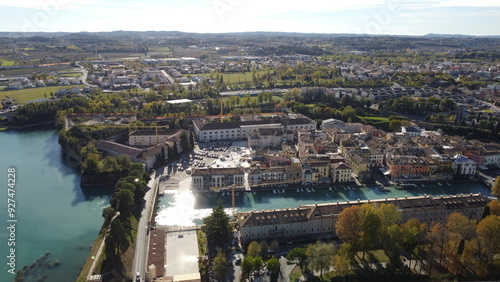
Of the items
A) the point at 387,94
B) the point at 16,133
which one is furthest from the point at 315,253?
the point at 387,94

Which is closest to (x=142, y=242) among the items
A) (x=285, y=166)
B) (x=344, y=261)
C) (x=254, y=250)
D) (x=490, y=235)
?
(x=254, y=250)

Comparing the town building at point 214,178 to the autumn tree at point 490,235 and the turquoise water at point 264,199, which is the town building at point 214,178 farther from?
the autumn tree at point 490,235

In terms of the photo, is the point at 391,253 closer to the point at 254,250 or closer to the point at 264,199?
the point at 254,250

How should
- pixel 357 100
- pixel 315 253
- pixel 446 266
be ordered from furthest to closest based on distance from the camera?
A: 1. pixel 357 100
2. pixel 446 266
3. pixel 315 253

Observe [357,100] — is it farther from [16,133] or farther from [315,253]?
[16,133]

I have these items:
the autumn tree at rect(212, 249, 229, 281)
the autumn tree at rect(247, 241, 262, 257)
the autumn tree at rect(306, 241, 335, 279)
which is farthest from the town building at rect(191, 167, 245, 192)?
the autumn tree at rect(306, 241, 335, 279)

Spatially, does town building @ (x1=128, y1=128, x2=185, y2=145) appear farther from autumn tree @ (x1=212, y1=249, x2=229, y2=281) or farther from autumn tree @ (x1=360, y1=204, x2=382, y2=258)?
autumn tree @ (x1=360, y1=204, x2=382, y2=258)
